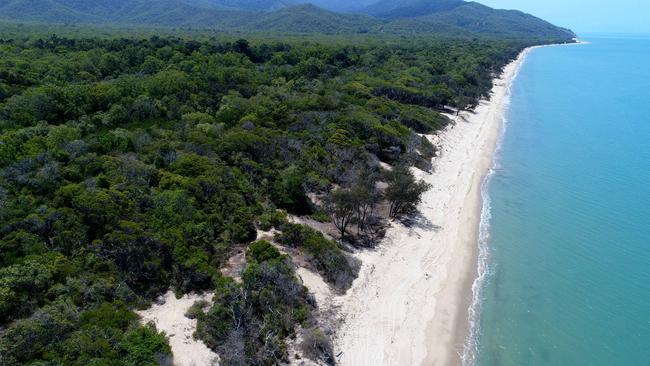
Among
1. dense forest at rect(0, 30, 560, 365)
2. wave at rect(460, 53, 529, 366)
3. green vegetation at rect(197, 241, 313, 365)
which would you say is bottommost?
wave at rect(460, 53, 529, 366)

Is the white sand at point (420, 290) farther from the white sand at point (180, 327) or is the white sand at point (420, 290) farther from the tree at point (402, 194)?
the white sand at point (180, 327)

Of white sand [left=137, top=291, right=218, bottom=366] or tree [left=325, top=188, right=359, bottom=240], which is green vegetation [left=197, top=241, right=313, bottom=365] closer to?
white sand [left=137, top=291, right=218, bottom=366]

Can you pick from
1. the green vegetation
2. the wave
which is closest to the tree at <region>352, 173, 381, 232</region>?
the green vegetation

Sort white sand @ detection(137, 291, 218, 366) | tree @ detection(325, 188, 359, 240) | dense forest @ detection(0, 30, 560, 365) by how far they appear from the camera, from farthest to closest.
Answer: tree @ detection(325, 188, 359, 240) < dense forest @ detection(0, 30, 560, 365) < white sand @ detection(137, 291, 218, 366)

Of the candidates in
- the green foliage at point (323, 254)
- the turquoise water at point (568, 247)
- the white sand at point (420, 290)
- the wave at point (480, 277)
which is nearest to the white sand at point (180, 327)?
the white sand at point (420, 290)

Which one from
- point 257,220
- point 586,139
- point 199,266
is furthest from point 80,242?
point 586,139

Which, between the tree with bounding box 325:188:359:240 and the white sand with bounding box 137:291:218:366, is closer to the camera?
the white sand with bounding box 137:291:218:366
